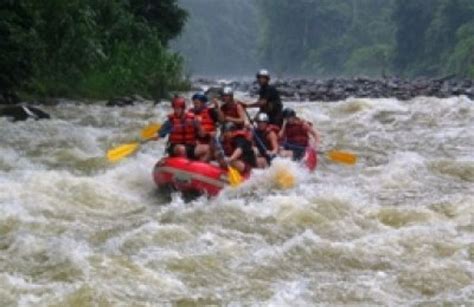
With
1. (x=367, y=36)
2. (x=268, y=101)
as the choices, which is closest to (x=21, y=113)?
(x=268, y=101)

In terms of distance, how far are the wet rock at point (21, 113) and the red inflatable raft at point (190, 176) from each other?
5614 mm

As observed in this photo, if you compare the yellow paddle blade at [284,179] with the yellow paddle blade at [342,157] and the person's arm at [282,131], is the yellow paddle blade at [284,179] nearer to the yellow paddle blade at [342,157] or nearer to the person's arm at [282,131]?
the person's arm at [282,131]

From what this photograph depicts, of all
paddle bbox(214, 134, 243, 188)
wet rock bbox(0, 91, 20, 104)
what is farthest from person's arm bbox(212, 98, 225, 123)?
wet rock bbox(0, 91, 20, 104)

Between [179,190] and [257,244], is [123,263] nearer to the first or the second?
[257,244]

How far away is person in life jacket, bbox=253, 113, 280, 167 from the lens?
9891 mm

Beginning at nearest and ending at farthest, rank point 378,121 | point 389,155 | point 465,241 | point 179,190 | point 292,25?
point 465,241 < point 179,190 < point 389,155 < point 378,121 < point 292,25

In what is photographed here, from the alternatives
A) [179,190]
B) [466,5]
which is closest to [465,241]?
[179,190]

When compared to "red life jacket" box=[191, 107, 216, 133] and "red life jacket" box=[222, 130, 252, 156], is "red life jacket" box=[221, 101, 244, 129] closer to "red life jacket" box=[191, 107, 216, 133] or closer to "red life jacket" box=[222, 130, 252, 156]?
"red life jacket" box=[191, 107, 216, 133]

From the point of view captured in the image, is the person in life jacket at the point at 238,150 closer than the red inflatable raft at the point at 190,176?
No

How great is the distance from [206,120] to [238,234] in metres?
3.23

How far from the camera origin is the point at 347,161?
34.9ft

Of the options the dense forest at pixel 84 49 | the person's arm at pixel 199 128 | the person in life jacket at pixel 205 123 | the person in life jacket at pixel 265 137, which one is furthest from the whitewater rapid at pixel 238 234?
the dense forest at pixel 84 49

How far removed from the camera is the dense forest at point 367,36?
2095 inches

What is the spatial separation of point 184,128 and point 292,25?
240 ft
